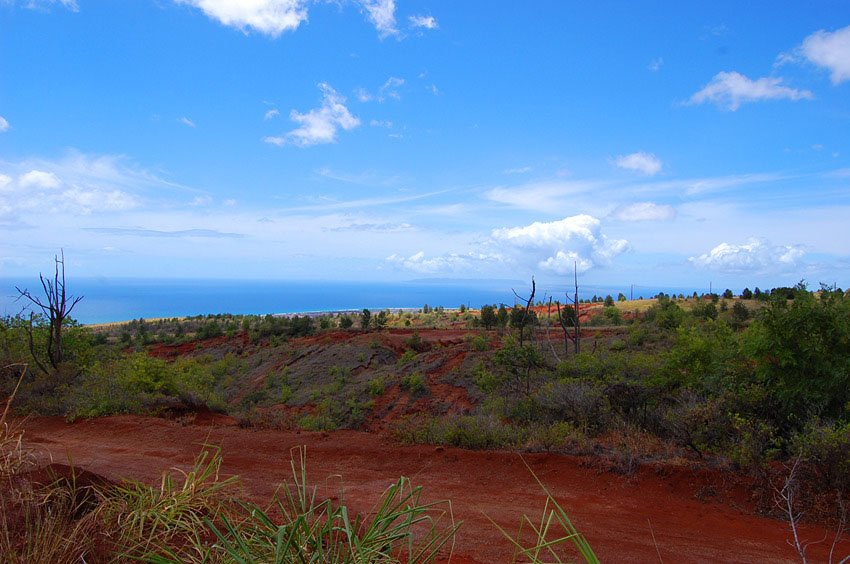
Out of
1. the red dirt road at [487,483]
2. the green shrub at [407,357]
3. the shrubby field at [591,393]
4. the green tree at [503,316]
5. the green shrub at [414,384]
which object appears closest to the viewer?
the red dirt road at [487,483]

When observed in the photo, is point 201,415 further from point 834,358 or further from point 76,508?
point 834,358

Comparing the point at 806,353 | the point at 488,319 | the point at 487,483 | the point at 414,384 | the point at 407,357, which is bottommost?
the point at 487,483

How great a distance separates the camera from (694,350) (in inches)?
381

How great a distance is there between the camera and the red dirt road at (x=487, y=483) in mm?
5328

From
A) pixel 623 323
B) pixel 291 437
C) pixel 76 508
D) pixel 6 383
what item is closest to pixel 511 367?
pixel 291 437

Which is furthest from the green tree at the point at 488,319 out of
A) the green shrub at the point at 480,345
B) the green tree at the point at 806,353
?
the green tree at the point at 806,353

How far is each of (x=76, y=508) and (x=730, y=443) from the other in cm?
746

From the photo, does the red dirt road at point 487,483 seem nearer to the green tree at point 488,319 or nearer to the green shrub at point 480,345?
the green shrub at point 480,345

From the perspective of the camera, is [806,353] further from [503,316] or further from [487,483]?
[503,316]

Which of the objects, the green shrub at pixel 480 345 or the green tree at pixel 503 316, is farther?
the green tree at pixel 503 316

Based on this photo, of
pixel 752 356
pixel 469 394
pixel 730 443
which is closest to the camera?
pixel 730 443

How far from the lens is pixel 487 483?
7359 millimetres

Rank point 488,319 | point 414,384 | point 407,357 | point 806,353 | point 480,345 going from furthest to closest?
point 488,319 → point 407,357 → point 480,345 → point 414,384 → point 806,353

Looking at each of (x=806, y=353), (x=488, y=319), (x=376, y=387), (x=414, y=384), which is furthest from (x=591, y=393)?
(x=488, y=319)
